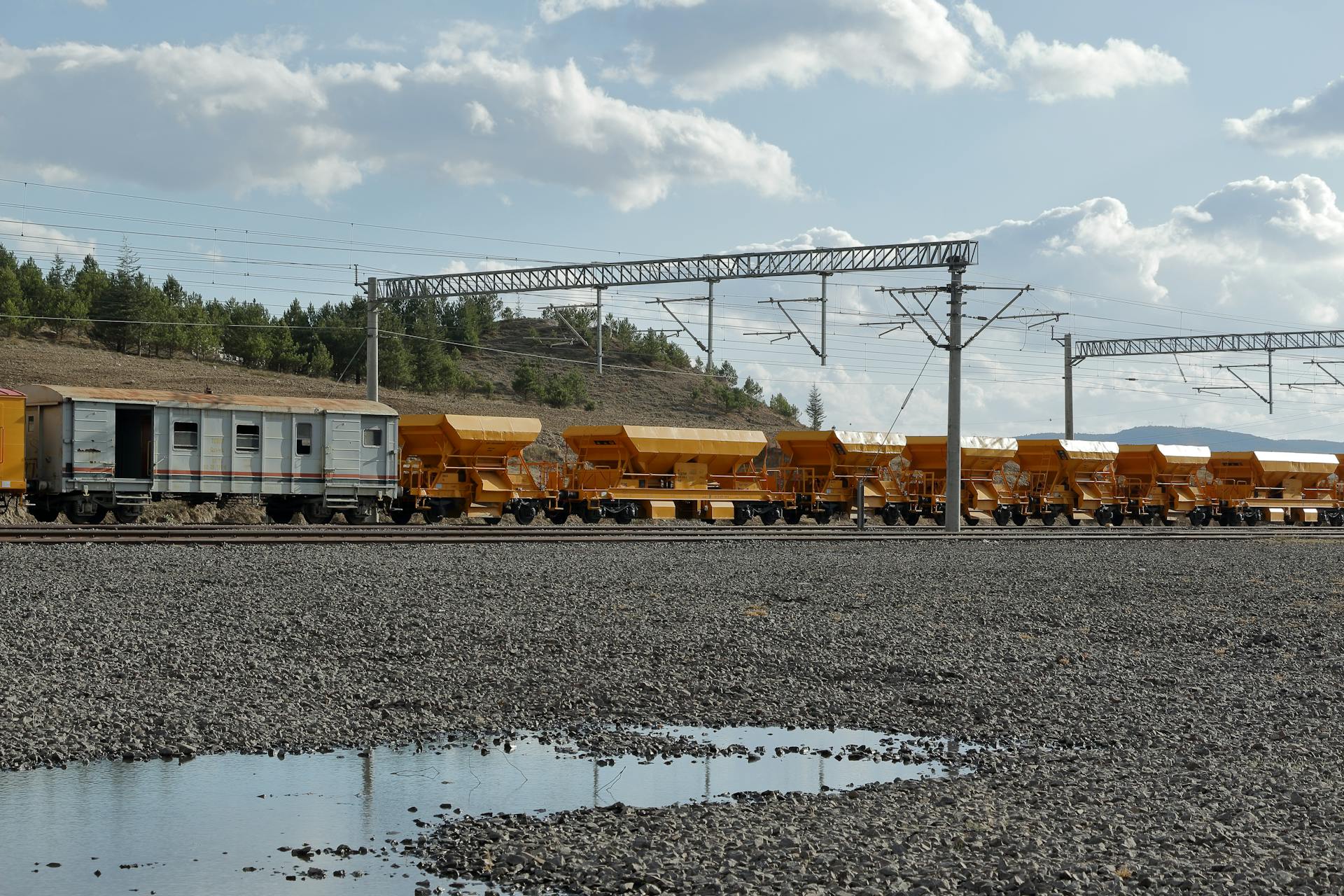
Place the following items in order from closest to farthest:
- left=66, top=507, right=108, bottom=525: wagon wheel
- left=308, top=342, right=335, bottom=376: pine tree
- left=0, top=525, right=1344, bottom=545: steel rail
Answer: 1. left=0, top=525, right=1344, bottom=545: steel rail
2. left=66, top=507, right=108, bottom=525: wagon wheel
3. left=308, top=342, right=335, bottom=376: pine tree

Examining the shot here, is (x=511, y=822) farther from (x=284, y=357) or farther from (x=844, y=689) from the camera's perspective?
(x=284, y=357)

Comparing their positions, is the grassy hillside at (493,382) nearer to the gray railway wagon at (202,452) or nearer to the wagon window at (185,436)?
the gray railway wagon at (202,452)

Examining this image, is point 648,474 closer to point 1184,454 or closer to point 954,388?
point 954,388

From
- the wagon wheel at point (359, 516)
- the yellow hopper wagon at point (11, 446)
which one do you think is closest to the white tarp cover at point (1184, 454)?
the wagon wheel at point (359, 516)

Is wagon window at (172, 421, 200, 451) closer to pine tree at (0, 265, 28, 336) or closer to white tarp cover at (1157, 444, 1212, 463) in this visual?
white tarp cover at (1157, 444, 1212, 463)

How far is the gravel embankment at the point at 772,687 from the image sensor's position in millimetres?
5699

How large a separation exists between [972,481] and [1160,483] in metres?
9.94

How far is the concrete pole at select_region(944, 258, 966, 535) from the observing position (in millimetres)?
30781

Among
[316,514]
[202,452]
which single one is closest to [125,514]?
[202,452]

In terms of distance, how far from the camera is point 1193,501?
1826 inches

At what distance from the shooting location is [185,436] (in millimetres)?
26938

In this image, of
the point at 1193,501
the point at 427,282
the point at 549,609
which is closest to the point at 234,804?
the point at 549,609

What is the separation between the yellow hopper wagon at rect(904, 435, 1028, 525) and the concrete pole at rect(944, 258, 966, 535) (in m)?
6.15

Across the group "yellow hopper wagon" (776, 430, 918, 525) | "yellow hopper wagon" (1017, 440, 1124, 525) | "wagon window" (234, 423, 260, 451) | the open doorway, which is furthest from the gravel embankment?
"yellow hopper wagon" (1017, 440, 1124, 525)
